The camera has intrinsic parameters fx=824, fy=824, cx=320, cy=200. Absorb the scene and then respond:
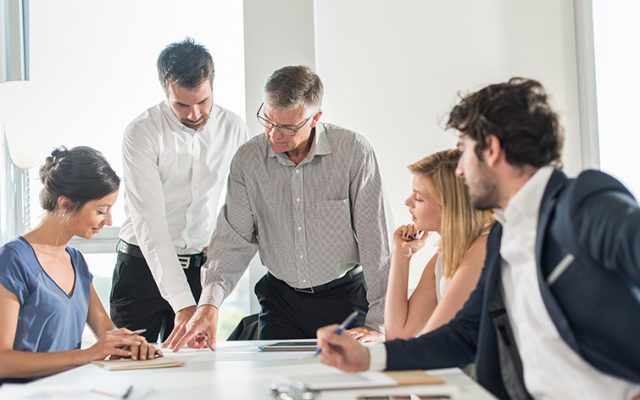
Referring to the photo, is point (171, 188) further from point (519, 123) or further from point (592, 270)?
point (592, 270)

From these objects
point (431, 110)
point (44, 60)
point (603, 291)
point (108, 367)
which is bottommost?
point (108, 367)

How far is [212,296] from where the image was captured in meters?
2.92

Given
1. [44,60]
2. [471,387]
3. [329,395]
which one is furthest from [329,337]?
[44,60]

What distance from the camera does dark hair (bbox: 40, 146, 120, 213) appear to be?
105 inches

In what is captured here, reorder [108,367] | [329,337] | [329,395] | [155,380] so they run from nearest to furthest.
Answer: [329,395], [329,337], [155,380], [108,367]

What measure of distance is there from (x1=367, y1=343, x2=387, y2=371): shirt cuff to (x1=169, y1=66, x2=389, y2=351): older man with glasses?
1.13 m

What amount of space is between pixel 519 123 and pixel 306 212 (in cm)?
142

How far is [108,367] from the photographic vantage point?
218 cm

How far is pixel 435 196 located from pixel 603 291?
1047 mm

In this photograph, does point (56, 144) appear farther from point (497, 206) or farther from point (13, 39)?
point (497, 206)

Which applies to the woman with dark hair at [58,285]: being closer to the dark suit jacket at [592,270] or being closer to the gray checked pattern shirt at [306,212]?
the gray checked pattern shirt at [306,212]

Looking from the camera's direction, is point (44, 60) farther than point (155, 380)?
Yes

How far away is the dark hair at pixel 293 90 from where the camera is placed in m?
2.93

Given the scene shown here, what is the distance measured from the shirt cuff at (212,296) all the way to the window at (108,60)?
1.40m
